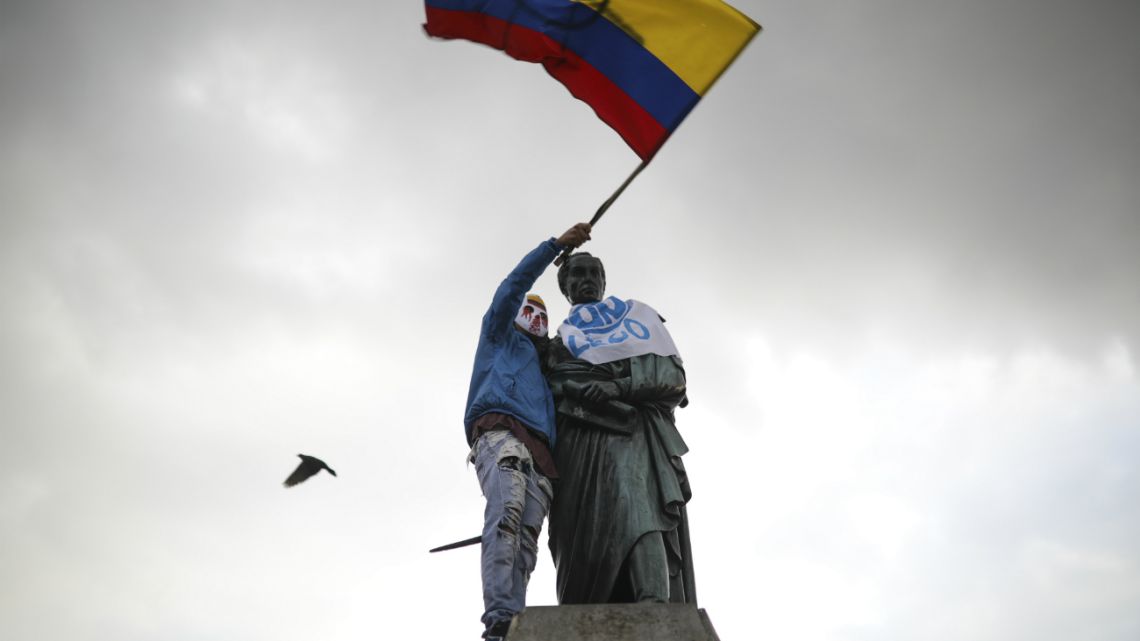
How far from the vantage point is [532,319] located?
748 centimetres

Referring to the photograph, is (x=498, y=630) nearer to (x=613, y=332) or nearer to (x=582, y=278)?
(x=613, y=332)

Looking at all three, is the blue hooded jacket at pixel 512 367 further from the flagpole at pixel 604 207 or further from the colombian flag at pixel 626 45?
the colombian flag at pixel 626 45

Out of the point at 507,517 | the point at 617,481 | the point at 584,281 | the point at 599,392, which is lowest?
the point at 507,517

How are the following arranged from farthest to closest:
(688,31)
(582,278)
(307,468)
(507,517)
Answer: (307,468) < (688,31) < (582,278) < (507,517)

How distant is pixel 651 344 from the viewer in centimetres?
720

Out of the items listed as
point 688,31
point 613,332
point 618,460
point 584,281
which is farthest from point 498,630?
point 688,31

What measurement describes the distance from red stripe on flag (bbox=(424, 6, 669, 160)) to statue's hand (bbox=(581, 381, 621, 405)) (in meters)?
2.18

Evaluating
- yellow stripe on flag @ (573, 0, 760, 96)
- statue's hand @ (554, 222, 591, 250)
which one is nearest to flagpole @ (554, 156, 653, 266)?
statue's hand @ (554, 222, 591, 250)

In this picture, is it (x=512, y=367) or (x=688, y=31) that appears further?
(x=688, y=31)

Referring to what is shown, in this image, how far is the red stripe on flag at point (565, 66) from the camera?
833cm

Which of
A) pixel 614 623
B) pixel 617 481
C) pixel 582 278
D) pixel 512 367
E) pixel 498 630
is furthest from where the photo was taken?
pixel 582 278

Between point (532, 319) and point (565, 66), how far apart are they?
103 inches

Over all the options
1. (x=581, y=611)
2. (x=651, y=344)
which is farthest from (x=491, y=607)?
(x=651, y=344)

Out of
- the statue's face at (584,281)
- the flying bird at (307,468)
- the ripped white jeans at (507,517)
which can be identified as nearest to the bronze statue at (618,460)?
the statue's face at (584,281)
